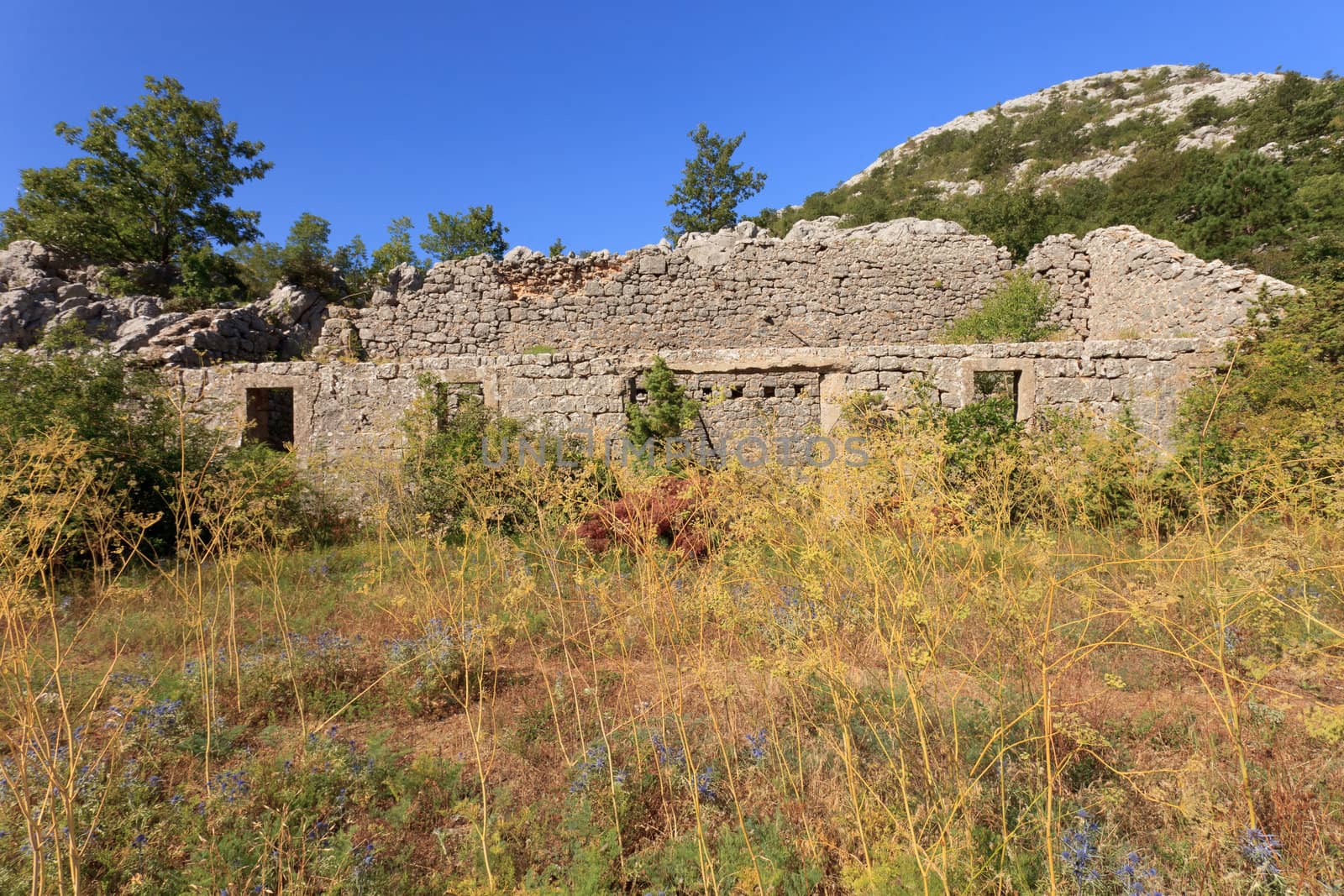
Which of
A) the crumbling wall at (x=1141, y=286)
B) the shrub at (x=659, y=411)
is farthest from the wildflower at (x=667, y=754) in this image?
the crumbling wall at (x=1141, y=286)

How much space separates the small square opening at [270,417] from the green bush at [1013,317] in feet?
42.1

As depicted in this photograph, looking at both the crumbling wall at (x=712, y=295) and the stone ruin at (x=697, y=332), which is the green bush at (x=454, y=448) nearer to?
the stone ruin at (x=697, y=332)

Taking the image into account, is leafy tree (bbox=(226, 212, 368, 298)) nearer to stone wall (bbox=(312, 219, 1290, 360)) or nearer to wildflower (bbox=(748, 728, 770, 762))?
stone wall (bbox=(312, 219, 1290, 360))

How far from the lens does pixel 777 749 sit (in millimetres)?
2293

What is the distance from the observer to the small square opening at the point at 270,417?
26.6 feet

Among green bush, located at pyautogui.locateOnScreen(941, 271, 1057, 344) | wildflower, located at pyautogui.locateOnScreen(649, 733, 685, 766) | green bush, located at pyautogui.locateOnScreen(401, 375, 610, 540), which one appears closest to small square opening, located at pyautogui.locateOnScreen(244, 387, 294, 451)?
green bush, located at pyautogui.locateOnScreen(401, 375, 610, 540)

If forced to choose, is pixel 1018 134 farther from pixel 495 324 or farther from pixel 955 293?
pixel 495 324

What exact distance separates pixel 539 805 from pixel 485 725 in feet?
2.90

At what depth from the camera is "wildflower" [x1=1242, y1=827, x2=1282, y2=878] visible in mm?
1776

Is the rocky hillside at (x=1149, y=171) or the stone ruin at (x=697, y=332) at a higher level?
the rocky hillside at (x=1149, y=171)

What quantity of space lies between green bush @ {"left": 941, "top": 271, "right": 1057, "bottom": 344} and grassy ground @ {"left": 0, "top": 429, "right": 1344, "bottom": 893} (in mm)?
8336

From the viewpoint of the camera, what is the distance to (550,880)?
207 cm

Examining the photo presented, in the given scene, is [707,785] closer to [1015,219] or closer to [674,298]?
[674,298]

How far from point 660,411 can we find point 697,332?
5509mm
